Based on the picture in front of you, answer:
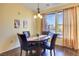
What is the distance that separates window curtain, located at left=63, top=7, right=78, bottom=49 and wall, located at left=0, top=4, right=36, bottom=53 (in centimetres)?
88

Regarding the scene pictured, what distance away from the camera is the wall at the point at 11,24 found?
115 inches

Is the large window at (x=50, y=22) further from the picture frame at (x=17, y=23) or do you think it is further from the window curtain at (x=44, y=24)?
the picture frame at (x=17, y=23)

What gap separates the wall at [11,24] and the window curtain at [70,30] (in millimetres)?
879

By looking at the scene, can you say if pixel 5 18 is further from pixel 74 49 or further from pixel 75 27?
pixel 74 49

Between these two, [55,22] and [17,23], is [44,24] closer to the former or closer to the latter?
[55,22]

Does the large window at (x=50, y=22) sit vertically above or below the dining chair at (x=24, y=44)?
above

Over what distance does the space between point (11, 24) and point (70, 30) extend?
5.31ft

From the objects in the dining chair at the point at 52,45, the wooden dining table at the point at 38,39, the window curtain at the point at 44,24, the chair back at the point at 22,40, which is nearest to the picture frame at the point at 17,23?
the chair back at the point at 22,40

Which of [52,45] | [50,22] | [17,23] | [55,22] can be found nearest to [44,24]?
[50,22]

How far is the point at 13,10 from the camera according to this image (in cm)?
292

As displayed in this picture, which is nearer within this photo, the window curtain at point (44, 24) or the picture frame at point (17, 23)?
the picture frame at point (17, 23)

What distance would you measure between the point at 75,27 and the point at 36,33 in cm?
101

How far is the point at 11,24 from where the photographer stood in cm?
298

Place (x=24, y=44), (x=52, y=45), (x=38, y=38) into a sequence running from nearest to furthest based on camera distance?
1. (x=52, y=45)
2. (x=24, y=44)
3. (x=38, y=38)
